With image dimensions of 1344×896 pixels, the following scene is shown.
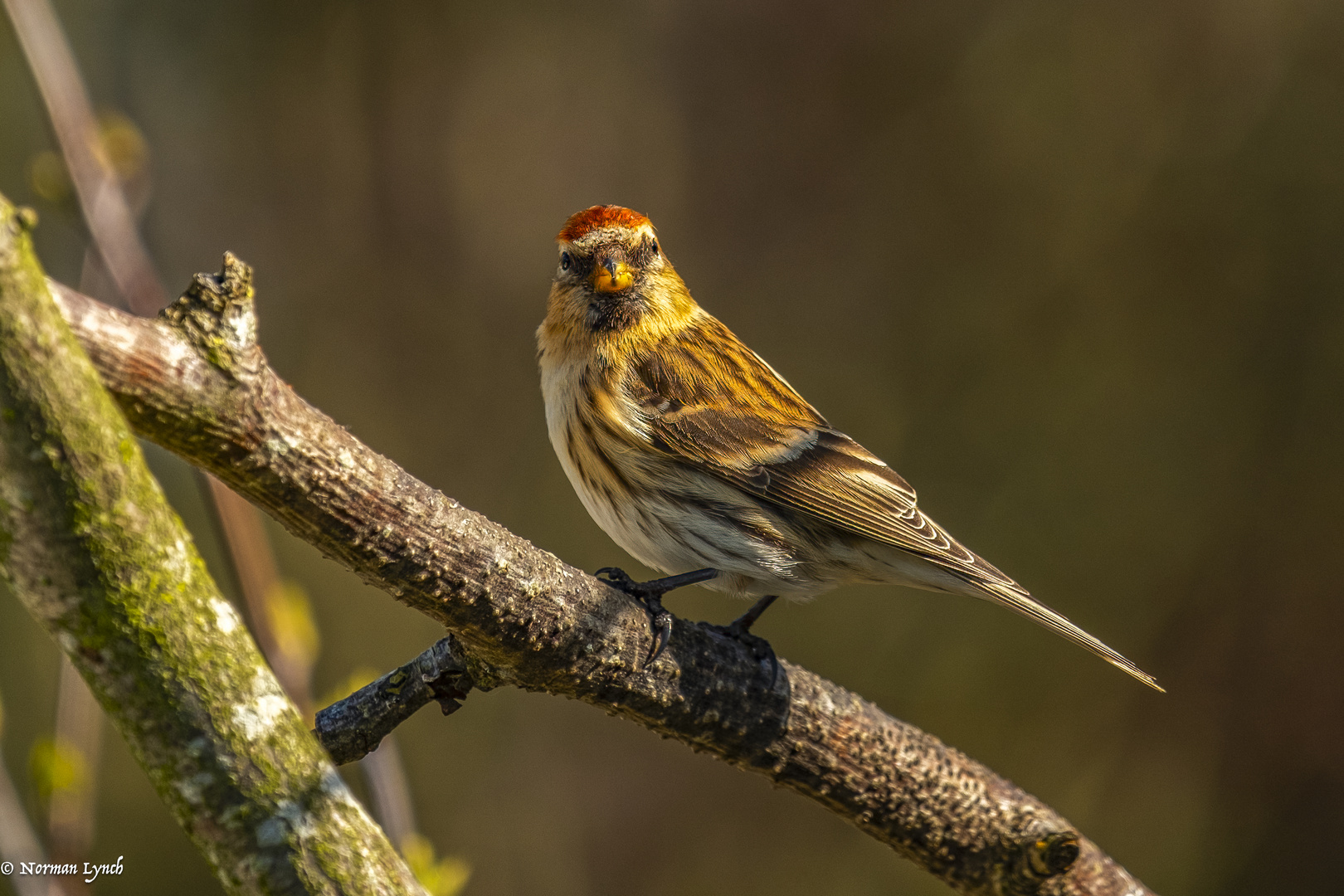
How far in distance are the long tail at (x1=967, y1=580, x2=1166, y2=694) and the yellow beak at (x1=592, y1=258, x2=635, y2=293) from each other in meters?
1.63

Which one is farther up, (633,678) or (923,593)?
(923,593)

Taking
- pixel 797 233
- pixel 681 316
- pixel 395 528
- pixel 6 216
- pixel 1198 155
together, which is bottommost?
pixel 395 528

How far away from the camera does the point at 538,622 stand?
2.50 metres

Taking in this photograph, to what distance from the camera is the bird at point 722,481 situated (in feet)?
12.2

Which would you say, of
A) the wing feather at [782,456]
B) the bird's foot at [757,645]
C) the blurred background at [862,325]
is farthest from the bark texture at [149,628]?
the blurred background at [862,325]

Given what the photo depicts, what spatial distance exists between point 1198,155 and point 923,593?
345cm

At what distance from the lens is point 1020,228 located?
25.6ft

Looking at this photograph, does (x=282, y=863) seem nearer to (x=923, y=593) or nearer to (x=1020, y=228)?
(x=923, y=593)

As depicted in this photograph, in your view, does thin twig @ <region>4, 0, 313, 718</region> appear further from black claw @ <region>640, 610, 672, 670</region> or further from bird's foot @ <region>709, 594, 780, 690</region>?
bird's foot @ <region>709, 594, 780, 690</region>

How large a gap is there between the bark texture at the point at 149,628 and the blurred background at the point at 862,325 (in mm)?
5885

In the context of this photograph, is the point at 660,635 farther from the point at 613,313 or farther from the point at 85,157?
the point at 85,157

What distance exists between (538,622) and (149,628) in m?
1.11

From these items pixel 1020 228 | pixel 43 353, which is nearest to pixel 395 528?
pixel 43 353

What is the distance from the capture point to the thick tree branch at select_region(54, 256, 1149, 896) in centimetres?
174
